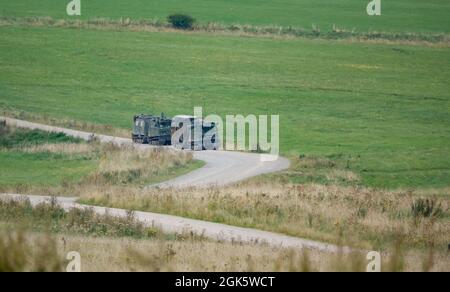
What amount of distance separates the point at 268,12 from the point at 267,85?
38.9 meters

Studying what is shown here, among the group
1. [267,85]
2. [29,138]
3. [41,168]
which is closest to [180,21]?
[267,85]

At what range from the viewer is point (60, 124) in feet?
193

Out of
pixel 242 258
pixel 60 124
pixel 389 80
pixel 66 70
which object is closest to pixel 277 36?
pixel 389 80

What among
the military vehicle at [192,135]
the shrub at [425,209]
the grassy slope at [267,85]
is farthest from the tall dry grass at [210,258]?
the military vehicle at [192,135]

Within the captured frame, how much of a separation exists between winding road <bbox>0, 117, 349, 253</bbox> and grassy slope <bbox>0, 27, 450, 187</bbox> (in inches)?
195

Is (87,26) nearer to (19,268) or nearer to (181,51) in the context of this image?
(181,51)

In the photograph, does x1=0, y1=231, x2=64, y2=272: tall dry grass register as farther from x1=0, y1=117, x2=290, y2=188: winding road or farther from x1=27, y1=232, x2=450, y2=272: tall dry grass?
x1=0, y1=117, x2=290, y2=188: winding road

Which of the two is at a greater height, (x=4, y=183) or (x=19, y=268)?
(x=19, y=268)

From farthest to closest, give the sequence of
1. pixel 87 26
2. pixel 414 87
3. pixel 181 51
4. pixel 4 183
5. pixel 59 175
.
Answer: pixel 87 26
pixel 181 51
pixel 414 87
pixel 59 175
pixel 4 183

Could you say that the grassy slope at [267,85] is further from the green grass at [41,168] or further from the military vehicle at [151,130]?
the green grass at [41,168]

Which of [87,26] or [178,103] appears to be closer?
[178,103]

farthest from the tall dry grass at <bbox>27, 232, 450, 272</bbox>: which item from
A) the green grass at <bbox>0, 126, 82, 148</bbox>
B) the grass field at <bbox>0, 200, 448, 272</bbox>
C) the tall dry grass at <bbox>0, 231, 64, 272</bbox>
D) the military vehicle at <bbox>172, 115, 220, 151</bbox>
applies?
the green grass at <bbox>0, 126, 82, 148</bbox>

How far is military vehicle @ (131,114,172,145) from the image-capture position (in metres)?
51.7

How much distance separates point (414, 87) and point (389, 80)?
3267mm
